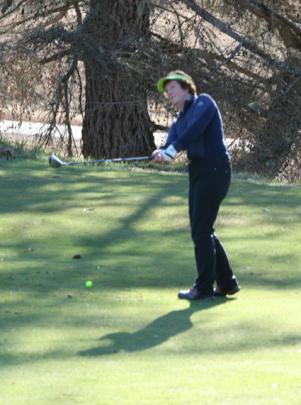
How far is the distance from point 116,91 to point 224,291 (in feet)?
39.6

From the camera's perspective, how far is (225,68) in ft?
66.8

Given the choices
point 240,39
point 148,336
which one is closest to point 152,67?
point 240,39

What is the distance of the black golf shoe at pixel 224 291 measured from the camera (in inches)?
360

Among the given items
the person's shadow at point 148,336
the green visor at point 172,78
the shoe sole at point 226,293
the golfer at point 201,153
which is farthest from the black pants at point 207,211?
the green visor at point 172,78

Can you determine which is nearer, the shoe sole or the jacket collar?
the jacket collar

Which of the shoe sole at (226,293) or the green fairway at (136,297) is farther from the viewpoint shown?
the shoe sole at (226,293)

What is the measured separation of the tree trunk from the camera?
20516mm

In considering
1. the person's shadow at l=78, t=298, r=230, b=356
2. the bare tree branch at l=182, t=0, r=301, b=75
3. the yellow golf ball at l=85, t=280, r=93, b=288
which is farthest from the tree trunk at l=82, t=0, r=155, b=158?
the person's shadow at l=78, t=298, r=230, b=356

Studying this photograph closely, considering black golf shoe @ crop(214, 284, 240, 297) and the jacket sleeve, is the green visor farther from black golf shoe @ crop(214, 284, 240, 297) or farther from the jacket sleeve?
black golf shoe @ crop(214, 284, 240, 297)

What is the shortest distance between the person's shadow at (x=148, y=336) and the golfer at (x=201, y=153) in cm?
57

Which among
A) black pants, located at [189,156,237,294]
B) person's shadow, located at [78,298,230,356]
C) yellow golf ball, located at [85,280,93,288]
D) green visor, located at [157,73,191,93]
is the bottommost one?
person's shadow, located at [78,298,230,356]

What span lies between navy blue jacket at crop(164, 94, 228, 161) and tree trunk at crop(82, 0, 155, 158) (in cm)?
1161

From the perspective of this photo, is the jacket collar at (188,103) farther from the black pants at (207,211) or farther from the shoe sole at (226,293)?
the shoe sole at (226,293)

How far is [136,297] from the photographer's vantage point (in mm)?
9070
